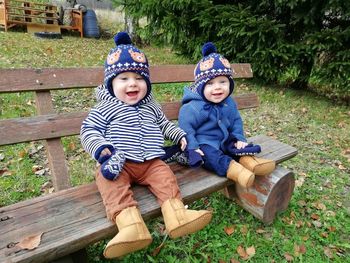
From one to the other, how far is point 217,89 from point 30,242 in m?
1.84

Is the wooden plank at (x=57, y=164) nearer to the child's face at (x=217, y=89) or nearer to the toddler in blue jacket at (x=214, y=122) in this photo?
the toddler in blue jacket at (x=214, y=122)

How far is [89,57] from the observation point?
8.23 metres

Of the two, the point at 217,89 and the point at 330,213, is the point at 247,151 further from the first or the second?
the point at 330,213

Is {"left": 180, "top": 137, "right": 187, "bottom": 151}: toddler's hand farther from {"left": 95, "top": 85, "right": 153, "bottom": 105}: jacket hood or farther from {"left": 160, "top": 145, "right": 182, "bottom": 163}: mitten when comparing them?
{"left": 95, "top": 85, "right": 153, "bottom": 105}: jacket hood

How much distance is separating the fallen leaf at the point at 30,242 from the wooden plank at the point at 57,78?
1.19 metres

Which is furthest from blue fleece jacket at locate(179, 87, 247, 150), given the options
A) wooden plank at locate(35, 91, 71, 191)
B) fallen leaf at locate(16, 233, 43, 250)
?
fallen leaf at locate(16, 233, 43, 250)

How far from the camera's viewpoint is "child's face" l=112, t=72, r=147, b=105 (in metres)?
2.36

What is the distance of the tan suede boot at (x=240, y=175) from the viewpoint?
8.21 ft

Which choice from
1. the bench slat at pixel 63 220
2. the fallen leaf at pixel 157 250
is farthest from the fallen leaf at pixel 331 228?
the fallen leaf at pixel 157 250

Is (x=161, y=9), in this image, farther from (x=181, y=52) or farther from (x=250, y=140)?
(x=250, y=140)

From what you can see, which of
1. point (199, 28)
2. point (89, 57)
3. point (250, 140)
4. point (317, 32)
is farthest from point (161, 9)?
point (250, 140)

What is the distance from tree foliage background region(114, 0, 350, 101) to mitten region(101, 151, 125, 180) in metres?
4.56

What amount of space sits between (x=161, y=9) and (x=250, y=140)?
4.55 meters

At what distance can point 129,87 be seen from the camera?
92.7 inches
